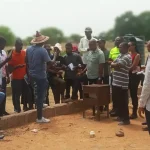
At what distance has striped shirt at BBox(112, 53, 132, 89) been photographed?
7.81 metres

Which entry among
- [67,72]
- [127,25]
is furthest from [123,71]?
Answer: [127,25]

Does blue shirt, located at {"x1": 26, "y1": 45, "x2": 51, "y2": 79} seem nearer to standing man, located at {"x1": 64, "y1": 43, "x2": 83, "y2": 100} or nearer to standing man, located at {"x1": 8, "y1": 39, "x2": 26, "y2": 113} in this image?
standing man, located at {"x1": 8, "y1": 39, "x2": 26, "y2": 113}

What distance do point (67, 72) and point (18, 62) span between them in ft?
4.67

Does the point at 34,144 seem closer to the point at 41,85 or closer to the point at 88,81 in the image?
the point at 41,85

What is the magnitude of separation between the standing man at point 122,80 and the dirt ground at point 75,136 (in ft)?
0.90

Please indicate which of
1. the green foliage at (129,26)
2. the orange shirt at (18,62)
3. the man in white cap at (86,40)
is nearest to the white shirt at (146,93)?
the orange shirt at (18,62)

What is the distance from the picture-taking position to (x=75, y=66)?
30.9ft

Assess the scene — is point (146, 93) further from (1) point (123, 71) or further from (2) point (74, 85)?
(2) point (74, 85)

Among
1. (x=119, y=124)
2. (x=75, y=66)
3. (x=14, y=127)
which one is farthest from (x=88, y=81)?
(x=14, y=127)

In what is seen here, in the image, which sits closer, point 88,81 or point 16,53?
point 16,53

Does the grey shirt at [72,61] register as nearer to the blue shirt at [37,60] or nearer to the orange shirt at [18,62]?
the orange shirt at [18,62]

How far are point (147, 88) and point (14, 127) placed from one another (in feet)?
12.8

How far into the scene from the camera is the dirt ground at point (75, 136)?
6521 millimetres

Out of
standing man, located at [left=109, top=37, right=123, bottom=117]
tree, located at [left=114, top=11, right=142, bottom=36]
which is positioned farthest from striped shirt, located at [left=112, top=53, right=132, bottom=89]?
tree, located at [left=114, top=11, right=142, bottom=36]
